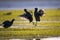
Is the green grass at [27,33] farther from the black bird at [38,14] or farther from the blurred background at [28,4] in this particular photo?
the blurred background at [28,4]

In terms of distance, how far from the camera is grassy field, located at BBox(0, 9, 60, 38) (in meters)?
1.66

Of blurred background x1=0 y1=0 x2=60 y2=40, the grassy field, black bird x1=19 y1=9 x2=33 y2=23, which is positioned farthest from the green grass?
blurred background x1=0 y1=0 x2=60 y2=40

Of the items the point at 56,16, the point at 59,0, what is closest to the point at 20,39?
the point at 56,16

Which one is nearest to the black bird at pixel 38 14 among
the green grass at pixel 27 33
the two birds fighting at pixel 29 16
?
the two birds fighting at pixel 29 16

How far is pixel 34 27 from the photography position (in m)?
1.68

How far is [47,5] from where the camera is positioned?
174 centimetres

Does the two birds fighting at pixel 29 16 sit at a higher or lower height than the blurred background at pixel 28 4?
lower

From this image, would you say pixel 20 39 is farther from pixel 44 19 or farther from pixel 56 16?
pixel 56 16

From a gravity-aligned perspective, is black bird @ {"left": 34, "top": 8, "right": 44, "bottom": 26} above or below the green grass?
above

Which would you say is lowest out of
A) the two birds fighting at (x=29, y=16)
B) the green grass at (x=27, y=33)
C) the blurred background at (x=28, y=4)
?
the green grass at (x=27, y=33)

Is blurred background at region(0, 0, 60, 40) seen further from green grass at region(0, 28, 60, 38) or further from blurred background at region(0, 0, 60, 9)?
green grass at region(0, 28, 60, 38)

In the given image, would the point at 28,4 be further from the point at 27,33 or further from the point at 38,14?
the point at 27,33

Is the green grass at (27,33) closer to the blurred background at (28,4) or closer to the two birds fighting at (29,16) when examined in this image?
the two birds fighting at (29,16)

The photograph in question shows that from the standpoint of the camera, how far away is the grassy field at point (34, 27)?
166cm
